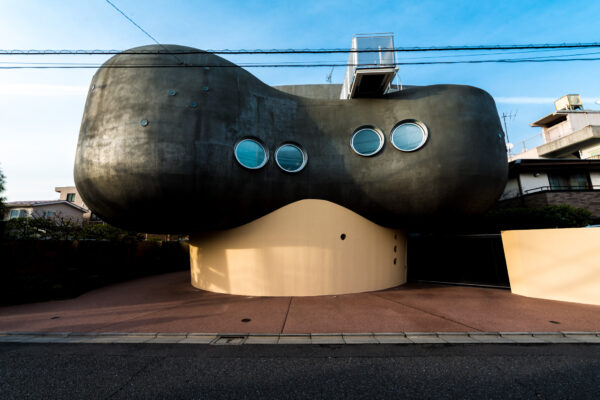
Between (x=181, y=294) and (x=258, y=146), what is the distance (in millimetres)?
7624

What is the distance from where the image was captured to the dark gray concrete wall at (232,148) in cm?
901

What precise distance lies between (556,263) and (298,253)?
986 centimetres

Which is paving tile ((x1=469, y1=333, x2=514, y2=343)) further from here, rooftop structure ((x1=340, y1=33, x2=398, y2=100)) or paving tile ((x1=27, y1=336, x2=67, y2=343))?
paving tile ((x1=27, y1=336, x2=67, y2=343))

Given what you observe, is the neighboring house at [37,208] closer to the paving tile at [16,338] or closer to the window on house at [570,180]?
the paving tile at [16,338]

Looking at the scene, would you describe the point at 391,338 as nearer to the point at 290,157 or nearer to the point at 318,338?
the point at 318,338

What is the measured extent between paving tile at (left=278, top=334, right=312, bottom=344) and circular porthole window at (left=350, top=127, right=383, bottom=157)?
7.56 meters

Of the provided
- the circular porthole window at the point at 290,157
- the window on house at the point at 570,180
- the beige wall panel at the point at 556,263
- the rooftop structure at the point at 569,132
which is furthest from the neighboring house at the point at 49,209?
the rooftop structure at the point at 569,132

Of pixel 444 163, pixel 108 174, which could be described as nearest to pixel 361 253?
pixel 444 163

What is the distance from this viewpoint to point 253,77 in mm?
11273

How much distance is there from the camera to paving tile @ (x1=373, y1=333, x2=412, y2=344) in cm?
580

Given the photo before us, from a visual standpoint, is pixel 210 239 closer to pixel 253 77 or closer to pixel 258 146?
pixel 258 146

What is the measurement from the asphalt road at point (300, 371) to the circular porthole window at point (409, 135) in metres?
7.45

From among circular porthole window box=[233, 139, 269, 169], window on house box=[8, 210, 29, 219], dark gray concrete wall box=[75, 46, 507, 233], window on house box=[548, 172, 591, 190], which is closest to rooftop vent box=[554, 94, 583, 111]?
window on house box=[548, 172, 591, 190]

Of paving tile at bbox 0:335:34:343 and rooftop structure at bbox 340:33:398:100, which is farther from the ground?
rooftop structure at bbox 340:33:398:100
